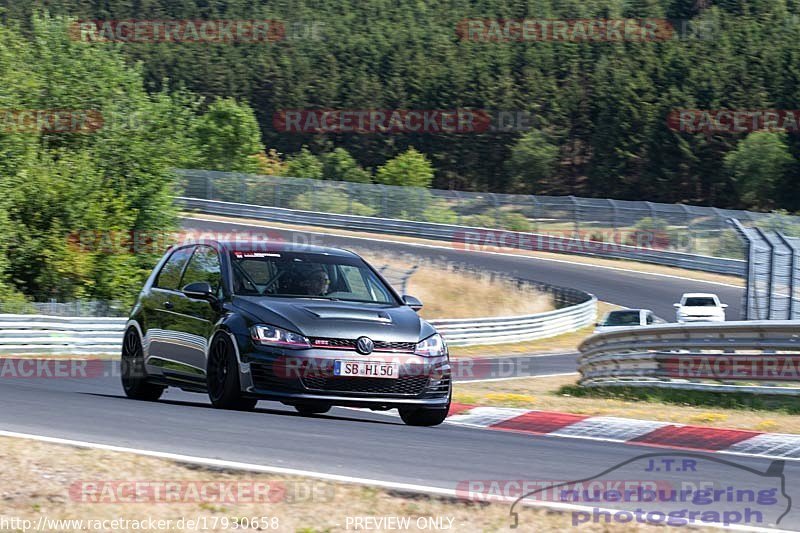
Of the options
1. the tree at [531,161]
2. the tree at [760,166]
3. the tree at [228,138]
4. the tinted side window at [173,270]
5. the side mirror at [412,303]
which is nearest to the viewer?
the side mirror at [412,303]

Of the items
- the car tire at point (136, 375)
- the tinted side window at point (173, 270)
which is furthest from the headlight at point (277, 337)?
the car tire at point (136, 375)

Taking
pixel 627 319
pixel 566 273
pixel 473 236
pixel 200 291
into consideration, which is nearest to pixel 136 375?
pixel 200 291

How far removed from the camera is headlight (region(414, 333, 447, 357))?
31.6 ft

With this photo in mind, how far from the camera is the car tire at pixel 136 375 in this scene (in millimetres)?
11305

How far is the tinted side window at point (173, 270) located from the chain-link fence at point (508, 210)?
100 ft

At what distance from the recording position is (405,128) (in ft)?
333

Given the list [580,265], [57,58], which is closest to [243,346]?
[57,58]

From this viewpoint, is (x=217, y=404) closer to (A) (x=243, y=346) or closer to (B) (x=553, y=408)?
(A) (x=243, y=346)

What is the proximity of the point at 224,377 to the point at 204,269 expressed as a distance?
1.31 meters

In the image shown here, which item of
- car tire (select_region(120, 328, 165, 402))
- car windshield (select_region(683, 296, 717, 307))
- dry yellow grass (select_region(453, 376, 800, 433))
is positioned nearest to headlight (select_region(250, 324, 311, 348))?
car tire (select_region(120, 328, 165, 402))

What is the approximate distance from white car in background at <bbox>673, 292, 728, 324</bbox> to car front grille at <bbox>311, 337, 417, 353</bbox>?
22532 millimetres

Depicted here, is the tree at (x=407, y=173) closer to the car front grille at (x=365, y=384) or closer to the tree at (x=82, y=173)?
the tree at (x=82, y=173)

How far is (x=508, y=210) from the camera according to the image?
49.1 metres

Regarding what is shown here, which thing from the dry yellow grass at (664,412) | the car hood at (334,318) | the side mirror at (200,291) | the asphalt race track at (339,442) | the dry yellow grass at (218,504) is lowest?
the dry yellow grass at (664,412)
